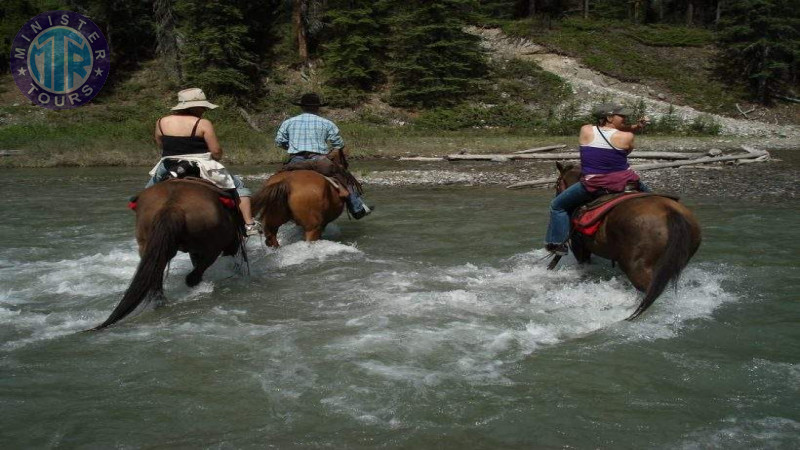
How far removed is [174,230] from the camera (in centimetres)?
662

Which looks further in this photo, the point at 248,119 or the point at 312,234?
the point at 248,119

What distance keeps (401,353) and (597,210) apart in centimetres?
299

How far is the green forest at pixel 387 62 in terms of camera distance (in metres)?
40.4

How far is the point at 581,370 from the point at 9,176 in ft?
75.1

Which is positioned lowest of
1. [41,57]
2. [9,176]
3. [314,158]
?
[9,176]

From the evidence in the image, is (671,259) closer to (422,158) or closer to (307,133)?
(307,133)

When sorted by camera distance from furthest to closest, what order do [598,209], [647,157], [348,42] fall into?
1. [348,42]
2. [647,157]
3. [598,209]

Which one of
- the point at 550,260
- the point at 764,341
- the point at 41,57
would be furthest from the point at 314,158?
the point at 41,57

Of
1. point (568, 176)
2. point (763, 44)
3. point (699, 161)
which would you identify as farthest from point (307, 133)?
point (763, 44)

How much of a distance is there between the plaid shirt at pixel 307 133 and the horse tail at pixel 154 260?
3.80m

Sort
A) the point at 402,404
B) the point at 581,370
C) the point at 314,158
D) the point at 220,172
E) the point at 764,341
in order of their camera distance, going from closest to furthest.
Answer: the point at 402,404 → the point at 581,370 → the point at 764,341 → the point at 220,172 → the point at 314,158

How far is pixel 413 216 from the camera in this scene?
13.9 m

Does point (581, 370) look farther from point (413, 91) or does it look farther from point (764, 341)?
point (413, 91)

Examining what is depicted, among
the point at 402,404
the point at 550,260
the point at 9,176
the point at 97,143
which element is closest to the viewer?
the point at 402,404
